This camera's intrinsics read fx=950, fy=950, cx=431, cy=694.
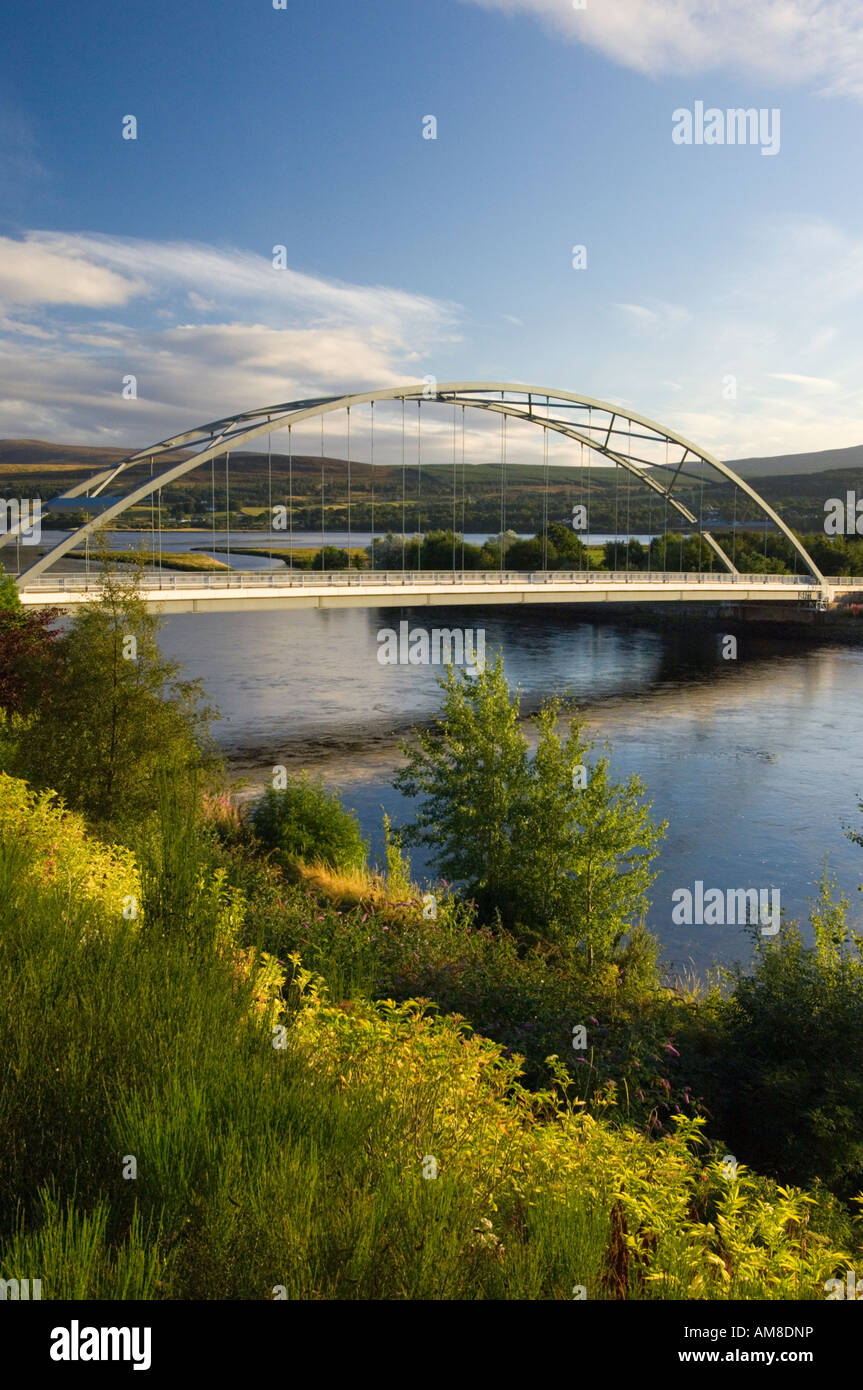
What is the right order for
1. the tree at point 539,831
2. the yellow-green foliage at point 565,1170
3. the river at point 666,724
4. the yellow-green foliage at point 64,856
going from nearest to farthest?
the yellow-green foliage at point 565,1170, the yellow-green foliage at point 64,856, the tree at point 539,831, the river at point 666,724

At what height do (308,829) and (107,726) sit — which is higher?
(107,726)

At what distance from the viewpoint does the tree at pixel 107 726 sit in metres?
14.0

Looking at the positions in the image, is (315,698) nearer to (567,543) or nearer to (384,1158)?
(384,1158)

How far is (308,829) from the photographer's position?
21.2 m

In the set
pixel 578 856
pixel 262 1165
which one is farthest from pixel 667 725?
pixel 262 1165

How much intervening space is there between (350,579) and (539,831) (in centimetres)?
3017

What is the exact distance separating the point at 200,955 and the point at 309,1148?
1762 millimetres

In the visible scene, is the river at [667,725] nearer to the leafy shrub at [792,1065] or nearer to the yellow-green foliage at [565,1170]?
the leafy shrub at [792,1065]

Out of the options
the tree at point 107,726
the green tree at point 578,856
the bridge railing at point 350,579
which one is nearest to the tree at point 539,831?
the green tree at point 578,856

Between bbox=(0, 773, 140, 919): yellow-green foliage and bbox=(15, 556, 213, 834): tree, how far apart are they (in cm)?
292

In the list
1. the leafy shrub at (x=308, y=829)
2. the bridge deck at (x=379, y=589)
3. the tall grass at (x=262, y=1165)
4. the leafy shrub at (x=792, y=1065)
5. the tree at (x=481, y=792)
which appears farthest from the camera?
the bridge deck at (x=379, y=589)

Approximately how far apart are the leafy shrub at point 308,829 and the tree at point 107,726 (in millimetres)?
6161

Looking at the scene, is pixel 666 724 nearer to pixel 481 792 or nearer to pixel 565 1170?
pixel 481 792

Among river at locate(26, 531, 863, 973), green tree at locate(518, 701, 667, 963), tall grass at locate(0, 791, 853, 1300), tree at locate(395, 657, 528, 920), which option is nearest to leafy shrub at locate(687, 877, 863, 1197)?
tall grass at locate(0, 791, 853, 1300)
